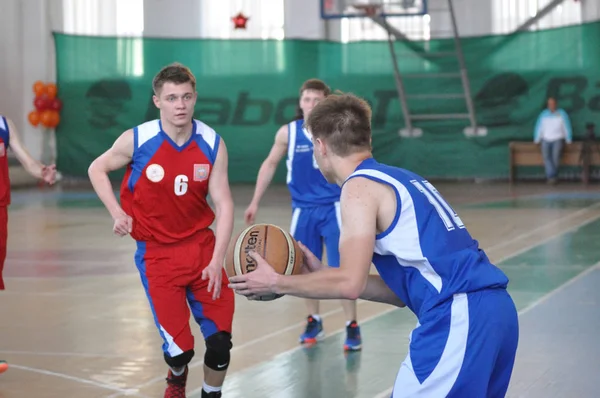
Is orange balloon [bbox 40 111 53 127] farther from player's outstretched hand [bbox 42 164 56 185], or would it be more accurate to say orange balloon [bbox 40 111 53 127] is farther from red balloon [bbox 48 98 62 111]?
player's outstretched hand [bbox 42 164 56 185]

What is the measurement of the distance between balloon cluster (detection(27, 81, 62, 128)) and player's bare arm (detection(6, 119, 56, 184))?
1549cm

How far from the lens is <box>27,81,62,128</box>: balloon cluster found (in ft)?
71.9

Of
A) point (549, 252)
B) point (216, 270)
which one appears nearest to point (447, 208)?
point (216, 270)

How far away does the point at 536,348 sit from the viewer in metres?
6.84

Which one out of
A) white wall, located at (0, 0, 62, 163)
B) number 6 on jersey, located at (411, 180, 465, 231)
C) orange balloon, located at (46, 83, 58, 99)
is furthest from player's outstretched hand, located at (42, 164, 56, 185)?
white wall, located at (0, 0, 62, 163)

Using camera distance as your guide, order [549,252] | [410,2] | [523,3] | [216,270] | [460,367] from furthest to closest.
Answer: [523,3]
[410,2]
[549,252]
[216,270]
[460,367]

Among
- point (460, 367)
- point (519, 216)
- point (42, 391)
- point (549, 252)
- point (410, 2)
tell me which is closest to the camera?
point (460, 367)

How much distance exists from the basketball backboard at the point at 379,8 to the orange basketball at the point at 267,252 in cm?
1519

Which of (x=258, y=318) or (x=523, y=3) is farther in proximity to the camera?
(x=523, y=3)

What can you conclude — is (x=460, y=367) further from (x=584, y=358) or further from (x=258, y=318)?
(x=258, y=318)

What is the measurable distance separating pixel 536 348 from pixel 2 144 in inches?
148

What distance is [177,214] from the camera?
5.38 metres

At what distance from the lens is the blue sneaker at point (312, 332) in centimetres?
718

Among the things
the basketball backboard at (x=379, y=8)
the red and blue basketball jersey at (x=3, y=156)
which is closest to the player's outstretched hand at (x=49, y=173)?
the red and blue basketball jersey at (x=3, y=156)
